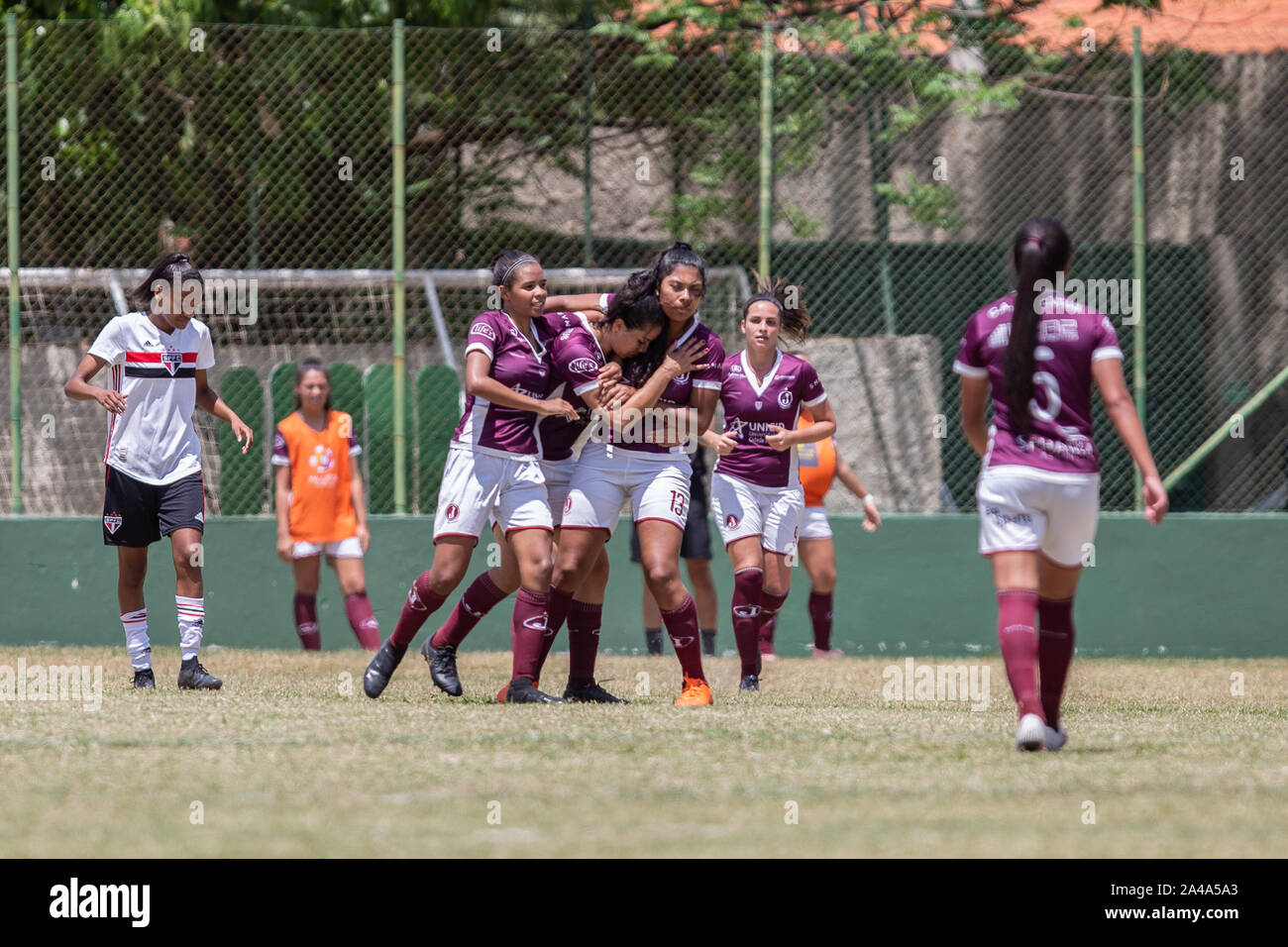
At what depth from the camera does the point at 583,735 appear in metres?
6.52

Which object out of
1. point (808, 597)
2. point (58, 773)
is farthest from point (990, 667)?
point (58, 773)

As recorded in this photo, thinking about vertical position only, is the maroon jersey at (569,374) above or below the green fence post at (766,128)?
below

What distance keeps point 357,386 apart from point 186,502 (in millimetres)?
4149

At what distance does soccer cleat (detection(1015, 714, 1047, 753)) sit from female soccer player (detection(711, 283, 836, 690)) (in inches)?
117

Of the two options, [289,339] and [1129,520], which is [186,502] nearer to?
[289,339]

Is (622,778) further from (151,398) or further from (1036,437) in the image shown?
(151,398)

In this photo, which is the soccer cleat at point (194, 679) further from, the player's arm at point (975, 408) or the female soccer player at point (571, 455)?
the player's arm at point (975, 408)

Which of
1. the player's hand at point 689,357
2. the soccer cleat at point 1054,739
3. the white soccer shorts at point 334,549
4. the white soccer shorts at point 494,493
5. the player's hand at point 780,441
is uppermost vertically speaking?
the player's hand at point 689,357

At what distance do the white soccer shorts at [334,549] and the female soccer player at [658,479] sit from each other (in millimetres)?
4132

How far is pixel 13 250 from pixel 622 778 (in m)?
8.34

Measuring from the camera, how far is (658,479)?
777 cm

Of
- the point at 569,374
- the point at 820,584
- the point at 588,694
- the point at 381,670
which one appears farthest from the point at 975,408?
the point at 820,584

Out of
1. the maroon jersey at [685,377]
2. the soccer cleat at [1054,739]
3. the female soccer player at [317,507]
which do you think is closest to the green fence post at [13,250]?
the female soccer player at [317,507]

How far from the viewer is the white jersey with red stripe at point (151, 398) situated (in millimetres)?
8688
